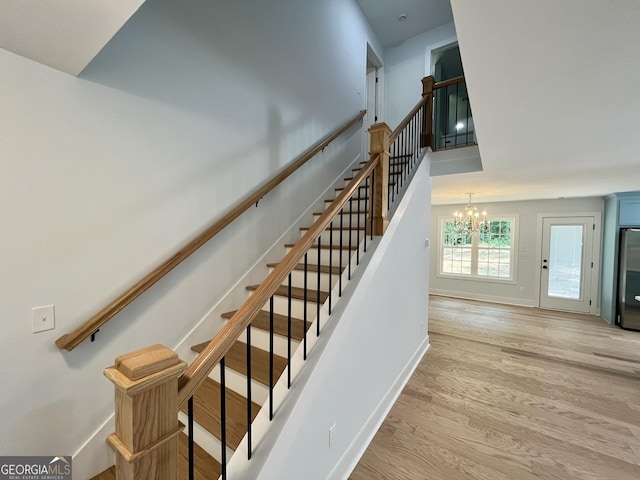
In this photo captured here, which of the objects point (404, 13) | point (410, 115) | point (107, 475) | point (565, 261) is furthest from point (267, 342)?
point (565, 261)

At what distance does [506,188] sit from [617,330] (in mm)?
2821

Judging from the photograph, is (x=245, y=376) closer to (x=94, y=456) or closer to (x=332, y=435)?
(x=332, y=435)

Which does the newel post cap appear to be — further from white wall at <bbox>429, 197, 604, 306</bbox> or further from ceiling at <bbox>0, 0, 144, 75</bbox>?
white wall at <bbox>429, 197, 604, 306</bbox>

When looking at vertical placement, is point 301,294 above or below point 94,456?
above

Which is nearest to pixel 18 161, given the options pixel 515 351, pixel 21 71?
pixel 21 71

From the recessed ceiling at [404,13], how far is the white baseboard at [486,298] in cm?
530

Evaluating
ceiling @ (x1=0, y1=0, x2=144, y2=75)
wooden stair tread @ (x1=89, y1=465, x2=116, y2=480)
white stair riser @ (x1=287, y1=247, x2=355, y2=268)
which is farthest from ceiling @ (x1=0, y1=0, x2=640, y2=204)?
wooden stair tread @ (x1=89, y1=465, x2=116, y2=480)

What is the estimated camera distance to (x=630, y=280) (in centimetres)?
418

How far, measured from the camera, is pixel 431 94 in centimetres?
309

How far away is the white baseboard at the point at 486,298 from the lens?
5.53 meters

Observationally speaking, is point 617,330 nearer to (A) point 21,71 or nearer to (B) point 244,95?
(B) point 244,95

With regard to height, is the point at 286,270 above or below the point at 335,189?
below

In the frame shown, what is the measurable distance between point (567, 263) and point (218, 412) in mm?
6544

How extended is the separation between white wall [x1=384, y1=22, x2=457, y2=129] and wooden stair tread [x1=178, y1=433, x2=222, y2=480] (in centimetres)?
533
